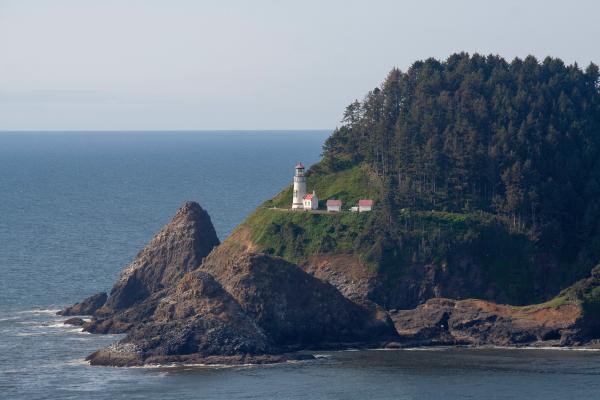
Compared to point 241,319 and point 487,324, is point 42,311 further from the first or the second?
point 487,324

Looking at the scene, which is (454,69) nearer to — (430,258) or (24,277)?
(430,258)

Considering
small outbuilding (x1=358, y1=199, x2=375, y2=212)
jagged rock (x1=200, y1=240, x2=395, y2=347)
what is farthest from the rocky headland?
small outbuilding (x1=358, y1=199, x2=375, y2=212)

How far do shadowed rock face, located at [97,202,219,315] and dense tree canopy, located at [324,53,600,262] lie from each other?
19.6 metres

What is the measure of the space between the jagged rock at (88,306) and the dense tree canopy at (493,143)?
30470 millimetres

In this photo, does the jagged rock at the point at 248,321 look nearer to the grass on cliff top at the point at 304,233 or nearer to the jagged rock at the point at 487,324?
the jagged rock at the point at 487,324

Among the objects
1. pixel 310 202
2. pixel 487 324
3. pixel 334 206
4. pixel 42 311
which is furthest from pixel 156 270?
pixel 487 324

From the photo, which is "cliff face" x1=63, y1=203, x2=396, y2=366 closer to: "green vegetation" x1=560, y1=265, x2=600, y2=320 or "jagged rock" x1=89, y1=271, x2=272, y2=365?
"jagged rock" x1=89, y1=271, x2=272, y2=365

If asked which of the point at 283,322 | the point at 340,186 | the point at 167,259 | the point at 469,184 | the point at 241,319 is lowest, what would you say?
the point at 283,322

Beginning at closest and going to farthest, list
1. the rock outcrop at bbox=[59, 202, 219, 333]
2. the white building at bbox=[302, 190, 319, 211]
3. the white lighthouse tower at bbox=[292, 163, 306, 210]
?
the rock outcrop at bbox=[59, 202, 219, 333], the white building at bbox=[302, 190, 319, 211], the white lighthouse tower at bbox=[292, 163, 306, 210]

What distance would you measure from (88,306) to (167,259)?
9735 mm

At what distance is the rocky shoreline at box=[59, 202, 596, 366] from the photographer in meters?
108

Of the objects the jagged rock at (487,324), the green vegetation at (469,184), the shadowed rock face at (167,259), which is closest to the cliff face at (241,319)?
the jagged rock at (487,324)

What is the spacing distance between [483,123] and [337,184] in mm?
17331

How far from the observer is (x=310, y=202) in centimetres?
14100
